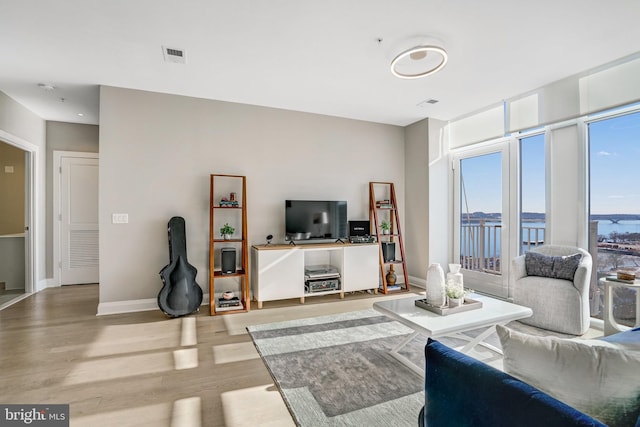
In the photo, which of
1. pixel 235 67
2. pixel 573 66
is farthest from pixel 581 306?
pixel 235 67

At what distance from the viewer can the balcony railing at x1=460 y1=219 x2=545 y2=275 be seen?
13.7 ft

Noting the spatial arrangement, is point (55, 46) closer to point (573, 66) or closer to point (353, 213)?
point (353, 213)

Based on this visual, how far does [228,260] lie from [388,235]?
2.56 meters

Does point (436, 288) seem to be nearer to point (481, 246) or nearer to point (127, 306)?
point (481, 246)

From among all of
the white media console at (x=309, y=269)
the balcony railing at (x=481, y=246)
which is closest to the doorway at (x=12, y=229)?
the white media console at (x=309, y=269)

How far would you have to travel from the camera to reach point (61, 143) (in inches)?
206

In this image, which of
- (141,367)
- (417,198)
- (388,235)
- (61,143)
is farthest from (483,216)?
(61,143)

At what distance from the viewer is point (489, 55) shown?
3.05m

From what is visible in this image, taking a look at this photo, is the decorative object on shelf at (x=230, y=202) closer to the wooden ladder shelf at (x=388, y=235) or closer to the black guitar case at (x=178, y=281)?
the black guitar case at (x=178, y=281)

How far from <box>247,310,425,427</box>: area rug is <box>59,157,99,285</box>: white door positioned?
376 cm

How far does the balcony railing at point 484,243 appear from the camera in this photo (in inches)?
165

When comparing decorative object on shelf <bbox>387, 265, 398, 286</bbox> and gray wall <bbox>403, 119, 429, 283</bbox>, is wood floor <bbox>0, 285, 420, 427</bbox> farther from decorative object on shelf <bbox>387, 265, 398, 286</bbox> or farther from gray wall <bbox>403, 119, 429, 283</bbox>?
gray wall <bbox>403, 119, 429, 283</bbox>

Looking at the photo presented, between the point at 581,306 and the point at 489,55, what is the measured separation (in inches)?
100

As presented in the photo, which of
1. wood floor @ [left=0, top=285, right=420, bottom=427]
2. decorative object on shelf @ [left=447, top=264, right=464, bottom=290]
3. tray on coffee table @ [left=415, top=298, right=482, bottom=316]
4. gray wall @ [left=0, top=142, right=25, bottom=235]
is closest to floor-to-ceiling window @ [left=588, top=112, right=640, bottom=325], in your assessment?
tray on coffee table @ [left=415, top=298, right=482, bottom=316]
